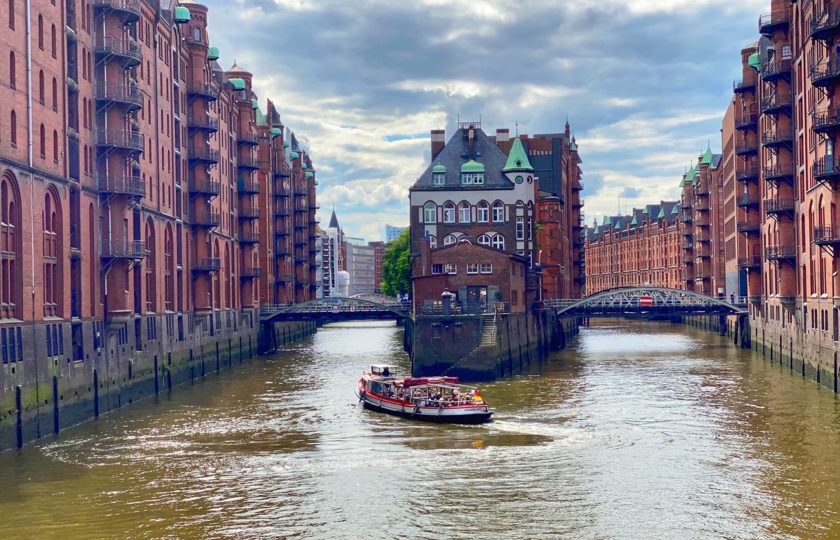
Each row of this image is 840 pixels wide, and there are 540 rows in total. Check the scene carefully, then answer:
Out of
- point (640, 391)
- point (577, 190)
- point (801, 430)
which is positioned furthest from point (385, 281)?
point (801, 430)

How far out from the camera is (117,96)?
57.8 m

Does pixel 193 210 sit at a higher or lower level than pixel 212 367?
higher

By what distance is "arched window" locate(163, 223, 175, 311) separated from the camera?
72.0 meters

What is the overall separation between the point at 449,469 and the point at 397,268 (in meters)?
107

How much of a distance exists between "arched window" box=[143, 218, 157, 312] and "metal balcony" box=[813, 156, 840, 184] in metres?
39.3

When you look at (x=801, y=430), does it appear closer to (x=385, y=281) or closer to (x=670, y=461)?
(x=670, y=461)

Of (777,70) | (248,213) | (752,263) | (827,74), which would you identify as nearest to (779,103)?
(777,70)

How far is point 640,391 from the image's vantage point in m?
62.4

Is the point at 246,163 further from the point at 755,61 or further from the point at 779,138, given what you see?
the point at 779,138

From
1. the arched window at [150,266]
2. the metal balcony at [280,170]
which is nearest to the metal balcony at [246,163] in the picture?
the metal balcony at [280,170]

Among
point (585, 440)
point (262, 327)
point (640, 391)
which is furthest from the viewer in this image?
point (262, 327)

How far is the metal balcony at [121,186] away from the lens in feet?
189

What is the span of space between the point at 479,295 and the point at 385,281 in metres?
84.8

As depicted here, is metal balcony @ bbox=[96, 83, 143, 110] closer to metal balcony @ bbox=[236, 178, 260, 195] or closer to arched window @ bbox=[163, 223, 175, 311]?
arched window @ bbox=[163, 223, 175, 311]
